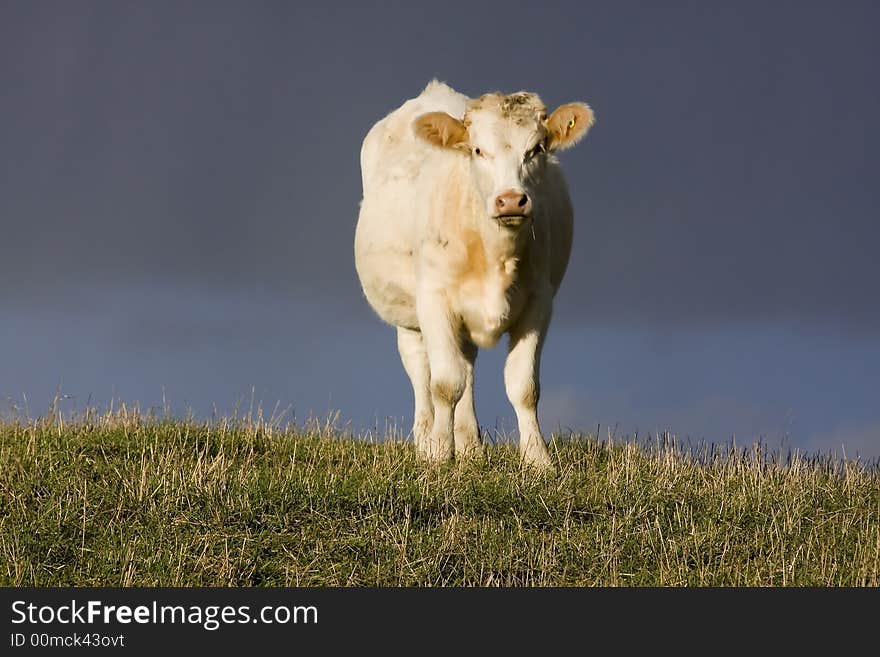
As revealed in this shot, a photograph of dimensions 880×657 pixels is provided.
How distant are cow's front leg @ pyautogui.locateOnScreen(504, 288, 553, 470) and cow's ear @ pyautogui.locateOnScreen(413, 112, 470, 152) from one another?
1.58m

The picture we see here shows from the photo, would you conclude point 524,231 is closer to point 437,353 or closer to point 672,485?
point 437,353

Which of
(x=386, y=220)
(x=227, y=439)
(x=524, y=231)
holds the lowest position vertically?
(x=227, y=439)

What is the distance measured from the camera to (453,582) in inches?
332

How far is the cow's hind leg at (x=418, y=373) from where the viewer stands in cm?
1380

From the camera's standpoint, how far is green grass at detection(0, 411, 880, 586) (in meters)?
8.49

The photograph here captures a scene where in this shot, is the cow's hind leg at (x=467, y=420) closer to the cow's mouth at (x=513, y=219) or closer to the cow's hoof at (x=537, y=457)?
the cow's hoof at (x=537, y=457)

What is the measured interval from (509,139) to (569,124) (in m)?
0.76

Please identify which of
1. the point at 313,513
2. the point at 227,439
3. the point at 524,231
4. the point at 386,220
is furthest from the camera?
the point at 386,220

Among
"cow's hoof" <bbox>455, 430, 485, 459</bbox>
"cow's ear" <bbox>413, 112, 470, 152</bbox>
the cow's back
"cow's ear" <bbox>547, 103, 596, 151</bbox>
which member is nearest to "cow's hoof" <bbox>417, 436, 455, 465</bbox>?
"cow's hoof" <bbox>455, 430, 485, 459</bbox>

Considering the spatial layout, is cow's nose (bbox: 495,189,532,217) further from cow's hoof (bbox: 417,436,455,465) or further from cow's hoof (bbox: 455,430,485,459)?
cow's hoof (bbox: 455,430,485,459)

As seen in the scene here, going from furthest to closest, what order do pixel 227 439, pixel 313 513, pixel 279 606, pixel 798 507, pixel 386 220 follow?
pixel 386 220 < pixel 227 439 < pixel 798 507 < pixel 313 513 < pixel 279 606

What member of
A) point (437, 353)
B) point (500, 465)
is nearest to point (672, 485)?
point (500, 465)

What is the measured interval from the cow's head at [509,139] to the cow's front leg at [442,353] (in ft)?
4.15

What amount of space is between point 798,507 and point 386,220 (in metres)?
5.48
